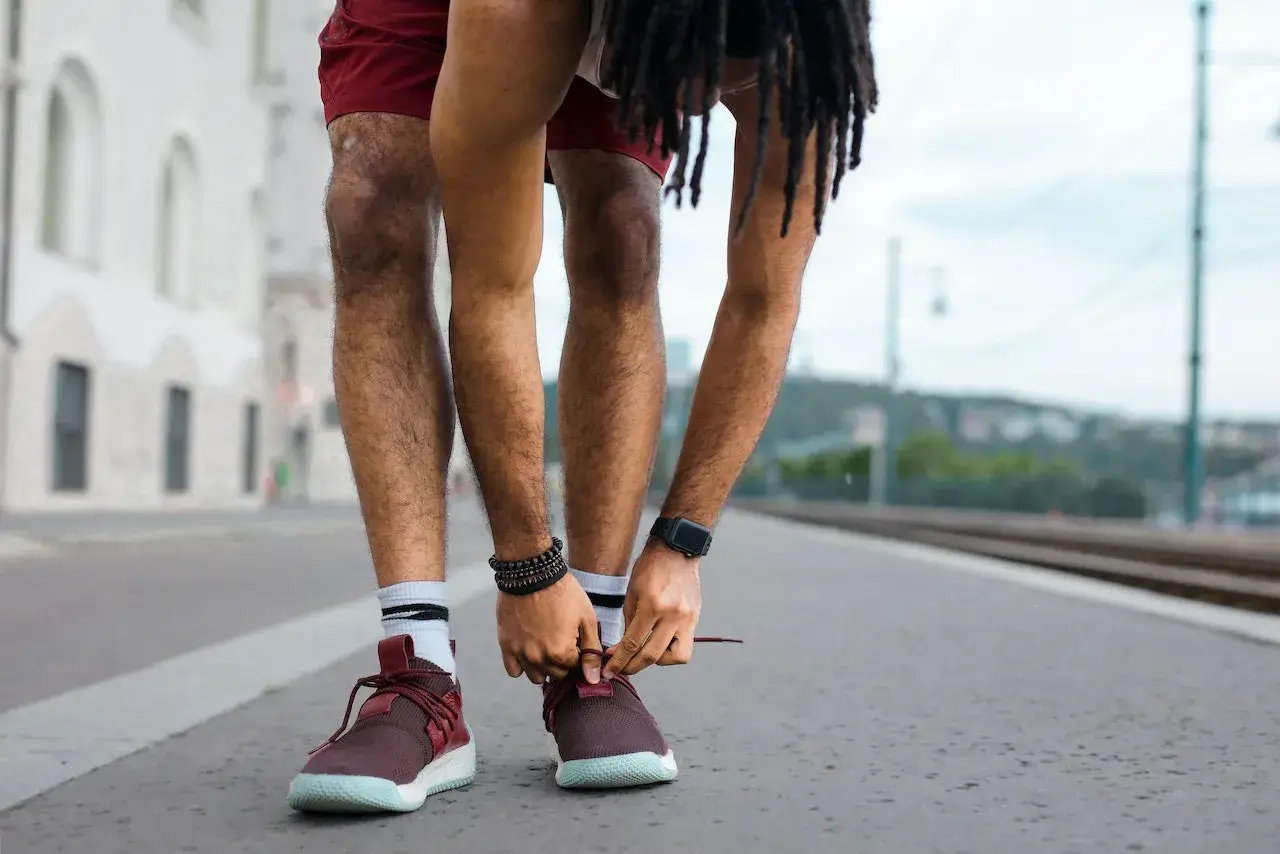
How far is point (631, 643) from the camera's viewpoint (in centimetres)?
200

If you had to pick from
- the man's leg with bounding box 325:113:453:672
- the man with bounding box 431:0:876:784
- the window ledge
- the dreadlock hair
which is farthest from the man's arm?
the window ledge

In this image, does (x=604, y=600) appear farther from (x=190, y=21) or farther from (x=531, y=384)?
(x=190, y=21)

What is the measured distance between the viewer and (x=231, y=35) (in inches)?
979

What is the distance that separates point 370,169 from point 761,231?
57 cm

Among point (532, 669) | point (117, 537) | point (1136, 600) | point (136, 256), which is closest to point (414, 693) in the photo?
point (532, 669)

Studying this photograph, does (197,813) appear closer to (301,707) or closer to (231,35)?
(301,707)

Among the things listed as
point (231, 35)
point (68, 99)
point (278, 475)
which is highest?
point (231, 35)

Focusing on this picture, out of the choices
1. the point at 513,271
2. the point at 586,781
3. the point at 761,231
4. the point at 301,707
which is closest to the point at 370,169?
the point at 513,271

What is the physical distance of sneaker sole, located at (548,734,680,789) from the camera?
190cm

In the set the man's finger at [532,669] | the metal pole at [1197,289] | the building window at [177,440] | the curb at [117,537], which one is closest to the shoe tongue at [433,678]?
the man's finger at [532,669]

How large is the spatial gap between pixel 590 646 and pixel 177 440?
23298mm

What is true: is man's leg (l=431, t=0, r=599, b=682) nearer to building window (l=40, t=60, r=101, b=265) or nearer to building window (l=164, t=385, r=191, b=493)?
building window (l=40, t=60, r=101, b=265)

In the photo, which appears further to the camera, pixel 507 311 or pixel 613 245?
pixel 613 245

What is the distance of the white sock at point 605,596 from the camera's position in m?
2.23
